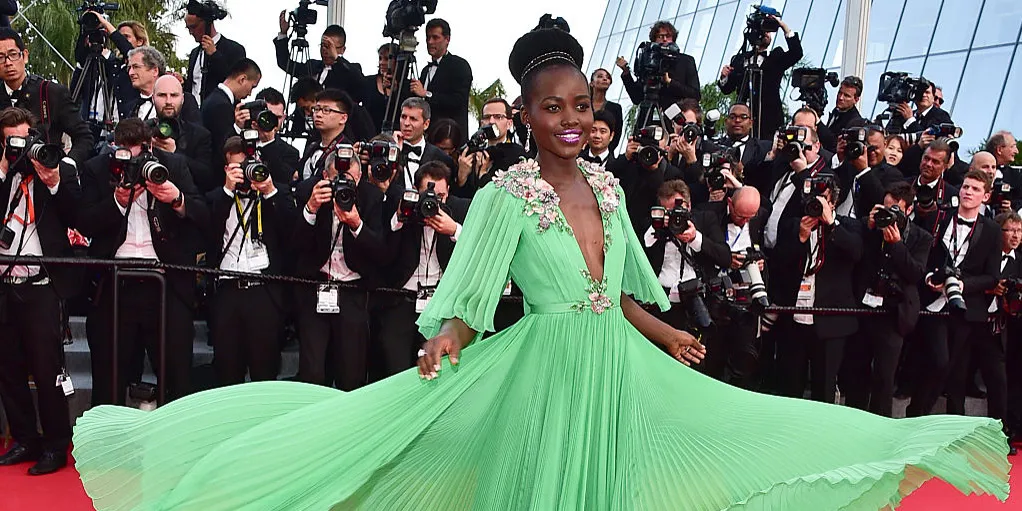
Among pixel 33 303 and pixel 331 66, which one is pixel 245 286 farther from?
pixel 331 66

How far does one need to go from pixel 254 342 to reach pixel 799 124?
3.61m

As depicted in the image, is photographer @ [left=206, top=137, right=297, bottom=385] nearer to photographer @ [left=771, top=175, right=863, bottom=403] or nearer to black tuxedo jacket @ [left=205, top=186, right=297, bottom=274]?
black tuxedo jacket @ [left=205, top=186, right=297, bottom=274]

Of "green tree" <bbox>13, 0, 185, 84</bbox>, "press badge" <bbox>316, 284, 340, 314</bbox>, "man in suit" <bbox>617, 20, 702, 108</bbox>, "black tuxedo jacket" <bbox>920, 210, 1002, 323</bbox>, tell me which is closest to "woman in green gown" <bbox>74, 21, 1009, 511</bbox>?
"press badge" <bbox>316, 284, 340, 314</bbox>

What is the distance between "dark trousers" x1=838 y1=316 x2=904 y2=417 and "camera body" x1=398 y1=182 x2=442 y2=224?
9.01 feet

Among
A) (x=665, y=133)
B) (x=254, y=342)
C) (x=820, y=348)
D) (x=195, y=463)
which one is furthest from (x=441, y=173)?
(x=195, y=463)

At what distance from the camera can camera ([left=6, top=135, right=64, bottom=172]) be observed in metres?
4.82

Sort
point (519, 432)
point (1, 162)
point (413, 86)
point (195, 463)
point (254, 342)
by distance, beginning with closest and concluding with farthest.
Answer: point (519, 432) → point (195, 463) → point (1, 162) → point (254, 342) → point (413, 86)

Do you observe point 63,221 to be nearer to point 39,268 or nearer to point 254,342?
point 39,268

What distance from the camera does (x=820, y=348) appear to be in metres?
6.06

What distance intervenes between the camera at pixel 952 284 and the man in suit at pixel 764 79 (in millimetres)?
2089

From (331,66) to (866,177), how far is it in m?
3.86

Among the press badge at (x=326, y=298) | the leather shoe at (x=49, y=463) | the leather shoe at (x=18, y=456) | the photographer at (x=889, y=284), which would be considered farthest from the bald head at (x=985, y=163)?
the leather shoe at (x=18, y=456)

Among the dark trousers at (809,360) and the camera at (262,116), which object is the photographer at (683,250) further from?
the camera at (262,116)

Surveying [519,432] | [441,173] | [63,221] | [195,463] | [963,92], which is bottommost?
[195,463]
